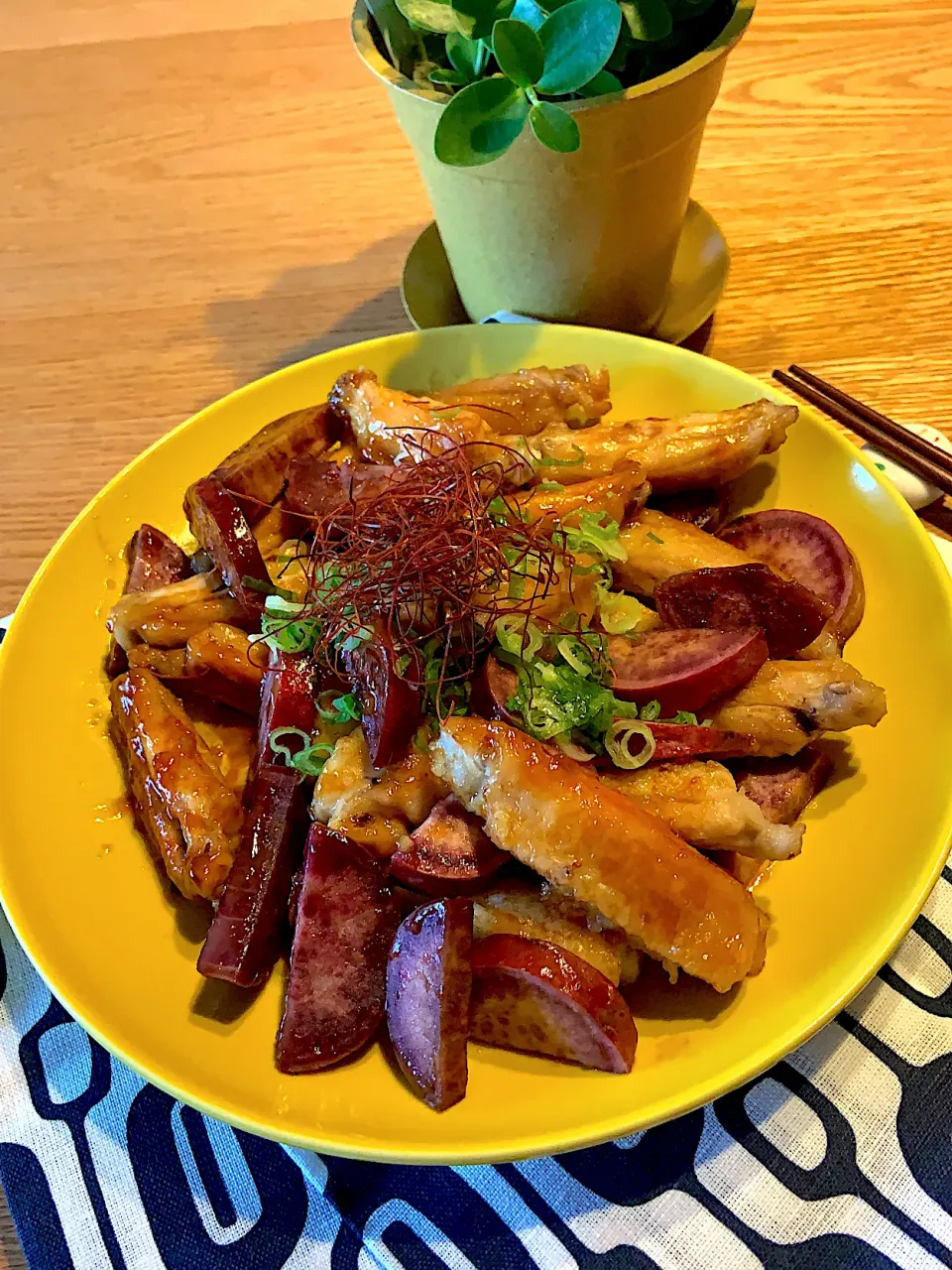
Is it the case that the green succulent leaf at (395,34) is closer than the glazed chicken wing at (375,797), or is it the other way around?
the glazed chicken wing at (375,797)

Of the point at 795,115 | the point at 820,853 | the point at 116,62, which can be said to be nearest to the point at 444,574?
the point at 820,853

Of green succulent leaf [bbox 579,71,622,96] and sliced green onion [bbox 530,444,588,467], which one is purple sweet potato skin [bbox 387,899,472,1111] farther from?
green succulent leaf [bbox 579,71,622,96]

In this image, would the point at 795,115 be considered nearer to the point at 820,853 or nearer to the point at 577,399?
the point at 577,399

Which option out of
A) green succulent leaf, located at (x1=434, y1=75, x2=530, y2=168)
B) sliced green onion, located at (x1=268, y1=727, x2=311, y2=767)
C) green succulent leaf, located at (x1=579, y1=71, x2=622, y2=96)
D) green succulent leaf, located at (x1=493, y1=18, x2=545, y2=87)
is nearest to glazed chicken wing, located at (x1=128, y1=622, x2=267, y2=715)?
sliced green onion, located at (x1=268, y1=727, x2=311, y2=767)

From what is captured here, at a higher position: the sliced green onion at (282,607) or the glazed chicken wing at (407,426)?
the glazed chicken wing at (407,426)

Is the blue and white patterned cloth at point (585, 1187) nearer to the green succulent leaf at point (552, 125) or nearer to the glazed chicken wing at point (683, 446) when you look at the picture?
the glazed chicken wing at point (683, 446)

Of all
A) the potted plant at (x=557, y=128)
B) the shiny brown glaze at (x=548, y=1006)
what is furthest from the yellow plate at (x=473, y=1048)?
the potted plant at (x=557, y=128)

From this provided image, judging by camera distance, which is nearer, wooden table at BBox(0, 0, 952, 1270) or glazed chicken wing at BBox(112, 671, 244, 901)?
glazed chicken wing at BBox(112, 671, 244, 901)
